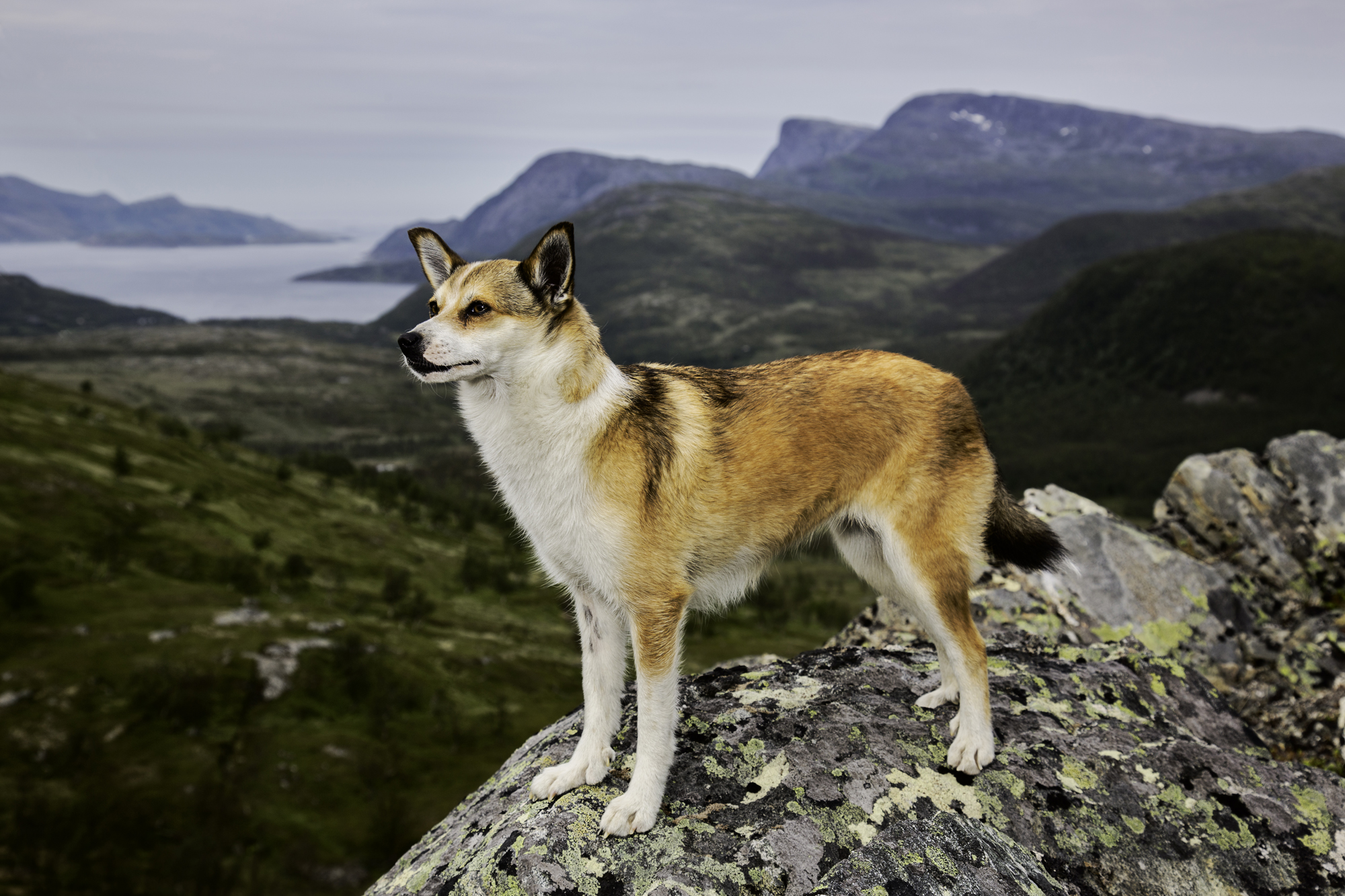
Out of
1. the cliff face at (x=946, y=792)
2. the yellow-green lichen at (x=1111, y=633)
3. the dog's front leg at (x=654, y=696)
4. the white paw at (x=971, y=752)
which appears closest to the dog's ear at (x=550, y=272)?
the dog's front leg at (x=654, y=696)

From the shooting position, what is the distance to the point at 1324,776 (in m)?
8.88

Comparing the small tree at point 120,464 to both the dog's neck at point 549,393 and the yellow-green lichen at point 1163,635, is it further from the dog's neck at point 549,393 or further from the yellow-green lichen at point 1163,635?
the yellow-green lichen at point 1163,635

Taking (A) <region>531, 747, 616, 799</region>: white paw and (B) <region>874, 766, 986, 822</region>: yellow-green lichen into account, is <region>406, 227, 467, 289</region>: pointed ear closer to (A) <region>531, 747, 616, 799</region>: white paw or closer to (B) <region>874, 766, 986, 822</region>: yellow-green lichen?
(A) <region>531, 747, 616, 799</region>: white paw

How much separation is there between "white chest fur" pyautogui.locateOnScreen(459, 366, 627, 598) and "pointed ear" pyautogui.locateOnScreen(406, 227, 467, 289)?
1.33 meters

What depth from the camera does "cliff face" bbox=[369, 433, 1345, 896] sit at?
278 inches

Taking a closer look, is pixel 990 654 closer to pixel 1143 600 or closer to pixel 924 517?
pixel 924 517

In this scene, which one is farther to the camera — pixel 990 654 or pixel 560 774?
pixel 990 654

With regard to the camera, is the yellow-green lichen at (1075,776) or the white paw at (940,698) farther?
the white paw at (940,698)

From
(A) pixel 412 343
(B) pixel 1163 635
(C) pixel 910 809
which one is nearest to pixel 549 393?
(A) pixel 412 343

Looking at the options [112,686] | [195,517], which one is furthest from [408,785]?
[195,517]

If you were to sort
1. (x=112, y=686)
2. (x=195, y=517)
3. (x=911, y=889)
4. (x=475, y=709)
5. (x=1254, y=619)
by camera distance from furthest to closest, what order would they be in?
(x=195, y=517) < (x=475, y=709) < (x=112, y=686) < (x=1254, y=619) < (x=911, y=889)

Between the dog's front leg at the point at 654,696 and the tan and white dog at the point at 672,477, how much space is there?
0.06 ft

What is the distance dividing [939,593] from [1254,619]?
1026cm

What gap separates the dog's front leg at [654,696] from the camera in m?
7.57
